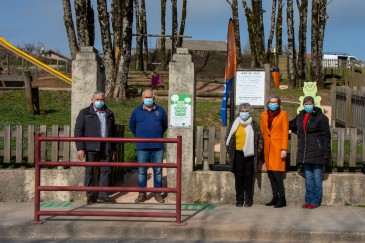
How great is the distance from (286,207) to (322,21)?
771 inches

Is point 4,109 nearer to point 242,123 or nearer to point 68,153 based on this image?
point 68,153

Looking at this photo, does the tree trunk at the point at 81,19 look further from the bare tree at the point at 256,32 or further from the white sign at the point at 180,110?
the white sign at the point at 180,110

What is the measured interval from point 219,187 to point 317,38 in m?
19.9

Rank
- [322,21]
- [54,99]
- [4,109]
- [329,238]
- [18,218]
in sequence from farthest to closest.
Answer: [322,21], [54,99], [4,109], [18,218], [329,238]

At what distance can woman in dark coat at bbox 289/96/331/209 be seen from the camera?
8.02 m

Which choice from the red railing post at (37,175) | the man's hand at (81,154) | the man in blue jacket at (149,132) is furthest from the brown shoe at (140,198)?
the red railing post at (37,175)

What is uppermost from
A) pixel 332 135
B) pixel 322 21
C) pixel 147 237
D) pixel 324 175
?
pixel 322 21

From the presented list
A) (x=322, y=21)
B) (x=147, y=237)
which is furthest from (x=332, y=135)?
(x=322, y=21)

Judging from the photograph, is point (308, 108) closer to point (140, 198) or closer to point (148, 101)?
point (148, 101)

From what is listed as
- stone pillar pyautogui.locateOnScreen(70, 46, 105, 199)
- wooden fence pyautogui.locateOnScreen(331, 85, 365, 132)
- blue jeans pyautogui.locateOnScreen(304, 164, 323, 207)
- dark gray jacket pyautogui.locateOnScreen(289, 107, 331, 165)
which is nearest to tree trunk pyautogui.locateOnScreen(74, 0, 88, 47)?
wooden fence pyautogui.locateOnScreen(331, 85, 365, 132)

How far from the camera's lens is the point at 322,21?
86.0 feet

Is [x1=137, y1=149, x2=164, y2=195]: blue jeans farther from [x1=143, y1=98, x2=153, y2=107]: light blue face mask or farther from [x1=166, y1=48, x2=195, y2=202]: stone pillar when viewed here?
[x1=143, y1=98, x2=153, y2=107]: light blue face mask

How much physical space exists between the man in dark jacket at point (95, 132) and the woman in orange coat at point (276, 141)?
236cm

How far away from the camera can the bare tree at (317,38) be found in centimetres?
2642
